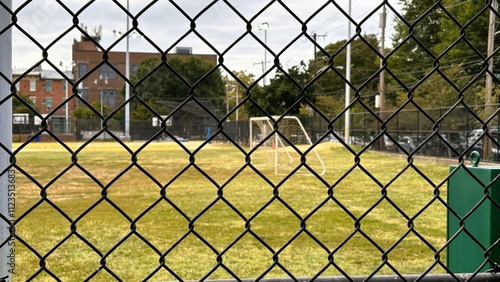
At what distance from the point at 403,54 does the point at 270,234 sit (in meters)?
34.5

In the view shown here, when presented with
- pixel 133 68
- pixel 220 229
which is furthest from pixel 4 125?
pixel 133 68

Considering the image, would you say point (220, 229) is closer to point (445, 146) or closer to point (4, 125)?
point (4, 125)

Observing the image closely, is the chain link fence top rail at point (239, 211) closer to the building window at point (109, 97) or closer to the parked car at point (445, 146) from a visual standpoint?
the parked car at point (445, 146)

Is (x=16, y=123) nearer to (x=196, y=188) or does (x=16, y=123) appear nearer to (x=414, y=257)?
(x=196, y=188)

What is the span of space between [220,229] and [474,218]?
484 centimetres

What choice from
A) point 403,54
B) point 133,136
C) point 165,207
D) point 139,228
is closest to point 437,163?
point 165,207

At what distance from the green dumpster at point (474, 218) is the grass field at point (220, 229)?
0.26 m

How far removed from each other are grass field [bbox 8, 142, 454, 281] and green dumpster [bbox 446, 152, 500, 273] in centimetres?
26

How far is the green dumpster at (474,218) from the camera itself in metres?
1.82

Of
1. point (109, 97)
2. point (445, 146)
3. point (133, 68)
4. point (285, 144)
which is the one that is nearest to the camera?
point (285, 144)

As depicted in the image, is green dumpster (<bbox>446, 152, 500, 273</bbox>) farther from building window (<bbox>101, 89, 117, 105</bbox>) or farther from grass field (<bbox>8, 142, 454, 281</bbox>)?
building window (<bbox>101, 89, 117, 105</bbox>)

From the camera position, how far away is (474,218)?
6.27ft

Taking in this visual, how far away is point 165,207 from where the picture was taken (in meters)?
8.38

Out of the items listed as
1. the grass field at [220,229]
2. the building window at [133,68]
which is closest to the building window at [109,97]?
the building window at [133,68]
